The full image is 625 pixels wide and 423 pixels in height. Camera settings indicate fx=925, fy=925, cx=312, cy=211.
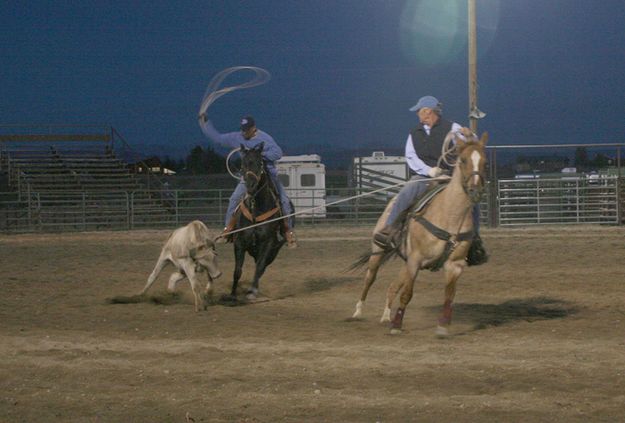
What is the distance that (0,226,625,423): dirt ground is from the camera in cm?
609

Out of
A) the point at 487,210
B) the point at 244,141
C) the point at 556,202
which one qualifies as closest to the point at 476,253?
the point at 244,141

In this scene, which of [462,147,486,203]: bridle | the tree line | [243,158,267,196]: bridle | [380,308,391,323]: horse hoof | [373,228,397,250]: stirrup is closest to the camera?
[462,147,486,203]: bridle

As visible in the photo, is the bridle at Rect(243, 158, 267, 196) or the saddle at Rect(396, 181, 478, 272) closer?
the saddle at Rect(396, 181, 478, 272)

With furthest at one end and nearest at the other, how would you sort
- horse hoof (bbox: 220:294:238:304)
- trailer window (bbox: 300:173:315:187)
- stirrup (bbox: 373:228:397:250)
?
1. trailer window (bbox: 300:173:315:187)
2. horse hoof (bbox: 220:294:238:304)
3. stirrup (bbox: 373:228:397:250)

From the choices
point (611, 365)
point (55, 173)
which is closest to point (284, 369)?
point (611, 365)

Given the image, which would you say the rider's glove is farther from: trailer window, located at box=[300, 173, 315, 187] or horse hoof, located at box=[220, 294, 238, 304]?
trailer window, located at box=[300, 173, 315, 187]

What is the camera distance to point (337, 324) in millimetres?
9719

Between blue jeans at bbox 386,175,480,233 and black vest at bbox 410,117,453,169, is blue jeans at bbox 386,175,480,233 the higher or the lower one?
the lower one

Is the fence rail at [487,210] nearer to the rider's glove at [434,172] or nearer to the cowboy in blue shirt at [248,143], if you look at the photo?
the cowboy in blue shirt at [248,143]

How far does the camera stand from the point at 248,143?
38.1 feet

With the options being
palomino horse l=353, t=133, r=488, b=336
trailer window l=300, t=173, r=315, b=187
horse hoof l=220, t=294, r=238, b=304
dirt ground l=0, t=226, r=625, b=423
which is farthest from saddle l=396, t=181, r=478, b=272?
trailer window l=300, t=173, r=315, b=187

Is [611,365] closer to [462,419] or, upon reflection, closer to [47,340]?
[462,419]

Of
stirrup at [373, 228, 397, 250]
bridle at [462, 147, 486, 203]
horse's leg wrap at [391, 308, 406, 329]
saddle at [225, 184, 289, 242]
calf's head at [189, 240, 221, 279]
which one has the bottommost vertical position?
horse's leg wrap at [391, 308, 406, 329]

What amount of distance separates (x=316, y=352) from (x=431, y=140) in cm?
266
